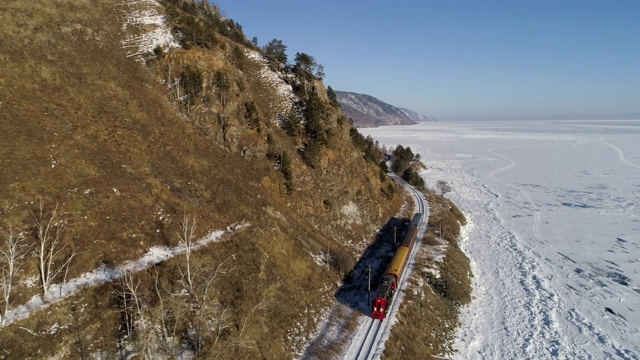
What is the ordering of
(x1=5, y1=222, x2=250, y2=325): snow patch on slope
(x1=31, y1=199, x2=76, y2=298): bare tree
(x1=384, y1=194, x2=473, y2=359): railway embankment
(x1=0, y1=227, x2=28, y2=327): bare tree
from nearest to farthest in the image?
(x1=0, y1=227, x2=28, y2=327): bare tree → (x1=5, y1=222, x2=250, y2=325): snow patch on slope → (x1=31, y1=199, x2=76, y2=298): bare tree → (x1=384, y1=194, x2=473, y2=359): railway embankment

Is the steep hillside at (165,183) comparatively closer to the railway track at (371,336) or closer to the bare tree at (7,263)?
the bare tree at (7,263)

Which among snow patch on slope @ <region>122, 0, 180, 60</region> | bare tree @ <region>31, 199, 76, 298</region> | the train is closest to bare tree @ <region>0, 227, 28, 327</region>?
bare tree @ <region>31, 199, 76, 298</region>

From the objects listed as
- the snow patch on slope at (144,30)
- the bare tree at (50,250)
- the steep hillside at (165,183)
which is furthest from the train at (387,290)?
the snow patch on slope at (144,30)

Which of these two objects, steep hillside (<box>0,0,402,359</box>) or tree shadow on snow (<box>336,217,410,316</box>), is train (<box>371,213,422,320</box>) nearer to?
tree shadow on snow (<box>336,217,410,316</box>)

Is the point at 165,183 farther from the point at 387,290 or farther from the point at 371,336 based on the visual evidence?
the point at 371,336

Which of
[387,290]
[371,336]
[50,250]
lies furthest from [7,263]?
[387,290]

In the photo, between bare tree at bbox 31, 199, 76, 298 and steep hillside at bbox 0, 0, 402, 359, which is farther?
steep hillside at bbox 0, 0, 402, 359
